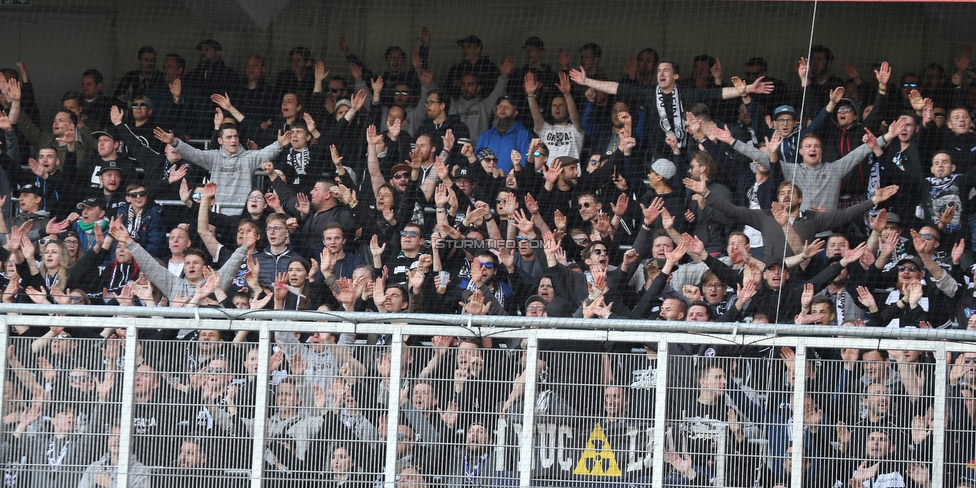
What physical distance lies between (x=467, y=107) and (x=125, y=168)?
2620 mm

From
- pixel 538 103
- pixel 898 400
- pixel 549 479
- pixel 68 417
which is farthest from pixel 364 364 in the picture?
pixel 538 103

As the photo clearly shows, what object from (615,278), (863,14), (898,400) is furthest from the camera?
(863,14)

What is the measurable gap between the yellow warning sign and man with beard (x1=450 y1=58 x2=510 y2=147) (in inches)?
163

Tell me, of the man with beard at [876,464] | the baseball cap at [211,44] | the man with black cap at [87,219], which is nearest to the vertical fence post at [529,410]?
the man with beard at [876,464]

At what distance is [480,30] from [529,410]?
5.18 meters

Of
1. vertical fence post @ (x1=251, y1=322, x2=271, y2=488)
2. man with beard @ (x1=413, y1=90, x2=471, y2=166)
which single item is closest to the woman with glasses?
man with beard @ (x1=413, y1=90, x2=471, y2=166)

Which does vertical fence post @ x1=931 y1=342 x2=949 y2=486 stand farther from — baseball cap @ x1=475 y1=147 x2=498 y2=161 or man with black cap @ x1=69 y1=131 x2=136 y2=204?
man with black cap @ x1=69 y1=131 x2=136 y2=204

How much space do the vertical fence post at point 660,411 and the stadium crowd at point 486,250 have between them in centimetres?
6

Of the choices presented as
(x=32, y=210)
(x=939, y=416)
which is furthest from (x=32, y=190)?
(x=939, y=416)

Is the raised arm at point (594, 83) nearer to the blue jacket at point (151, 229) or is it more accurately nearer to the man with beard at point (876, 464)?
the blue jacket at point (151, 229)

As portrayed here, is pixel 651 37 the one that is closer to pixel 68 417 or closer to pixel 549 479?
pixel 549 479

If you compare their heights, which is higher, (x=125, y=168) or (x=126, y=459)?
(x=125, y=168)

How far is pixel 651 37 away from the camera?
9352 millimetres

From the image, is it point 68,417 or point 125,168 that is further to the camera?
point 125,168
